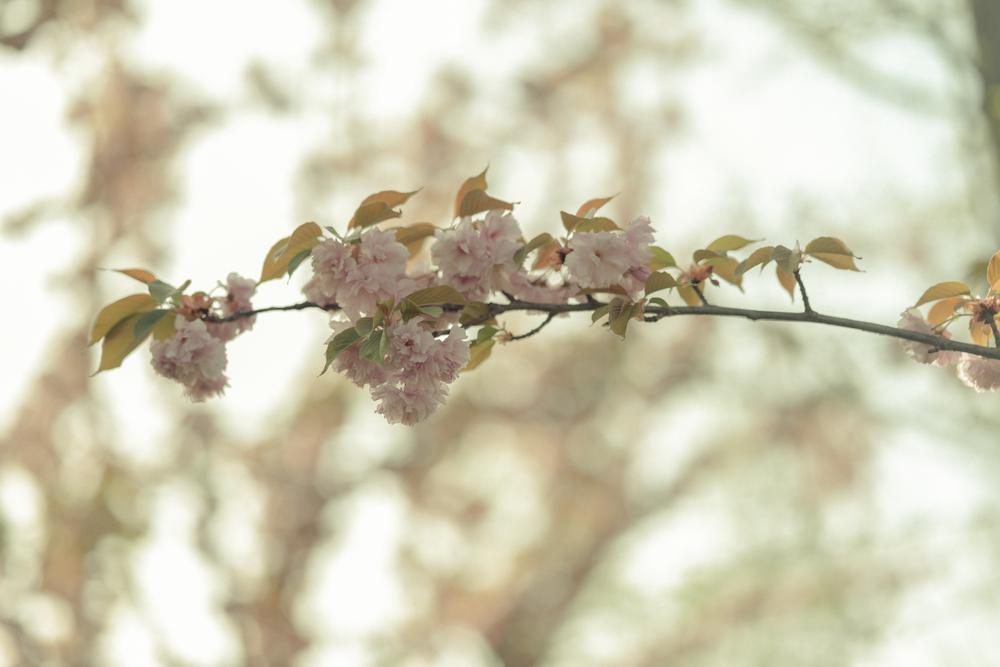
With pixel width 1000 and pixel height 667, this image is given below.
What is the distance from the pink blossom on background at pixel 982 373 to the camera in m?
0.81

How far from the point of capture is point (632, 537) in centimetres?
458

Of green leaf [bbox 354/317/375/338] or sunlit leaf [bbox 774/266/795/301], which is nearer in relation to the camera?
green leaf [bbox 354/317/375/338]

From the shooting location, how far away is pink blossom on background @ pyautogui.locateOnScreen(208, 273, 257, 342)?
34.5 inches

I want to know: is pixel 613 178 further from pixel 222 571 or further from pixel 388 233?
pixel 388 233

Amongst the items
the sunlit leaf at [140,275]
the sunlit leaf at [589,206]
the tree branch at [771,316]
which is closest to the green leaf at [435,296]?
the tree branch at [771,316]

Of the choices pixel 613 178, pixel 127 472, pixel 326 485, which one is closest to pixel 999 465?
pixel 613 178

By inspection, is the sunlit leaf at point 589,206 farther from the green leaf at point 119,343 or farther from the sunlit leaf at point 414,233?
the green leaf at point 119,343

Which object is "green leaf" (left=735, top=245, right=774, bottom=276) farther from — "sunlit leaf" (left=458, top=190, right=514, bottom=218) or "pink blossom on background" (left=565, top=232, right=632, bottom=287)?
"sunlit leaf" (left=458, top=190, right=514, bottom=218)

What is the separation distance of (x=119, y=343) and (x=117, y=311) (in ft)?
0.08

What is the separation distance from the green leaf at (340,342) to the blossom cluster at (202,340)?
0.12 metres

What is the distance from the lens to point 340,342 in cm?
73

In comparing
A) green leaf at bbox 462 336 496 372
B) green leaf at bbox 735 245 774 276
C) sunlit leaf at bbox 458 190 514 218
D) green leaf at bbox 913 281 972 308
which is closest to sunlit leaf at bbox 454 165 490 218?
sunlit leaf at bbox 458 190 514 218

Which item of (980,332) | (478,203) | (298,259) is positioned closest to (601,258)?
(478,203)

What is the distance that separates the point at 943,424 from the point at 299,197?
8.89 feet
